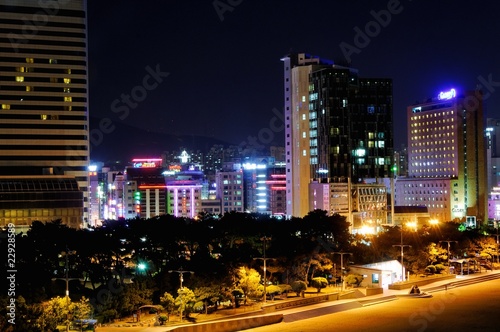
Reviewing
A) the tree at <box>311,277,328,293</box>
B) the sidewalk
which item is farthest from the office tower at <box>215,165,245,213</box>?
the tree at <box>311,277,328,293</box>

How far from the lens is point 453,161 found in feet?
387

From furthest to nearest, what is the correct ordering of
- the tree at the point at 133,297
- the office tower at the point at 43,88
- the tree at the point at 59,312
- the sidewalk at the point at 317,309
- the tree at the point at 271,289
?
the office tower at the point at 43,88 → the tree at the point at 271,289 → the tree at the point at 133,297 → the sidewalk at the point at 317,309 → the tree at the point at 59,312

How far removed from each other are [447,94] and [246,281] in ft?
294

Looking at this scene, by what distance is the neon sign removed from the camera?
11838 cm

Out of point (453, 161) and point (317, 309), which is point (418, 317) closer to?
point (317, 309)

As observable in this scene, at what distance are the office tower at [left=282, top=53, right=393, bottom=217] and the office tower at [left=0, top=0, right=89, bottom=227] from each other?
28661mm

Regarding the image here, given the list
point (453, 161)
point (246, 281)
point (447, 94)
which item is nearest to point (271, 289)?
point (246, 281)

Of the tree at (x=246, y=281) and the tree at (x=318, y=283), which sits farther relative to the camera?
the tree at (x=318, y=283)

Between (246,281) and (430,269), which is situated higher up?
(246,281)

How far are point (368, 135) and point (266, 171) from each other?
34.5 m

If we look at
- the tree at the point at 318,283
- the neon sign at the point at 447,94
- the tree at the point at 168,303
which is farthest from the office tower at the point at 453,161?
the tree at the point at 168,303

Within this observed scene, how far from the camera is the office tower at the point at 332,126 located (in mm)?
89188

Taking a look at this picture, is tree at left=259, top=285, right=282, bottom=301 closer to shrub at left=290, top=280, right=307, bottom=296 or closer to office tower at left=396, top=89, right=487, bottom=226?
shrub at left=290, top=280, right=307, bottom=296

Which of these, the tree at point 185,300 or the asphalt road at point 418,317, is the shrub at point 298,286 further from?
the tree at point 185,300
